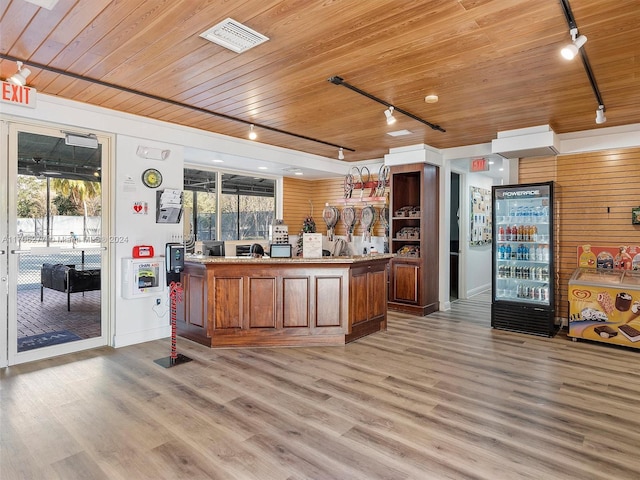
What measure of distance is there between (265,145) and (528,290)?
15.4 feet

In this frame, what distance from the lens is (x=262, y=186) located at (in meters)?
8.53

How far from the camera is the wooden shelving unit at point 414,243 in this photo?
268 inches

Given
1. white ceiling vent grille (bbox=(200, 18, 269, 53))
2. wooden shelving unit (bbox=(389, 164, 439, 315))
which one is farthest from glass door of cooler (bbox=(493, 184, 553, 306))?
white ceiling vent grille (bbox=(200, 18, 269, 53))

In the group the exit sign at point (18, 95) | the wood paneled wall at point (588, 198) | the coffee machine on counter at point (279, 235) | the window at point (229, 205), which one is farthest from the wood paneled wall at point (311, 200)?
the exit sign at point (18, 95)

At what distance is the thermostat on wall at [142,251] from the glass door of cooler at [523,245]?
488 cm

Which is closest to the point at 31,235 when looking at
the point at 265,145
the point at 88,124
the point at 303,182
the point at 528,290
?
the point at 88,124

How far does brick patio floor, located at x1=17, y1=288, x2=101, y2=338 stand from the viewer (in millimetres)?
4539

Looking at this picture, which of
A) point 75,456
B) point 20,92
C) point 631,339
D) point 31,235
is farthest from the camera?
point 631,339

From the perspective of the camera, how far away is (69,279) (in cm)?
484

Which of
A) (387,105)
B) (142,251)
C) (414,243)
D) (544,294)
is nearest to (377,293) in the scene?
(414,243)

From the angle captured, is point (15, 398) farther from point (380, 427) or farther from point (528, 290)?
point (528, 290)

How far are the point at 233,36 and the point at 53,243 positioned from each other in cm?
327

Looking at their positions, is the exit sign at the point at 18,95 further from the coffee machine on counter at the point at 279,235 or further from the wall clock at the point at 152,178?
the coffee machine on counter at the point at 279,235

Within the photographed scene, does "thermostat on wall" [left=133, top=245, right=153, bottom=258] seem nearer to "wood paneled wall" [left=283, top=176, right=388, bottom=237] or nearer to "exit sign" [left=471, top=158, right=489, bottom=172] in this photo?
"wood paneled wall" [left=283, top=176, right=388, bottom=237]
